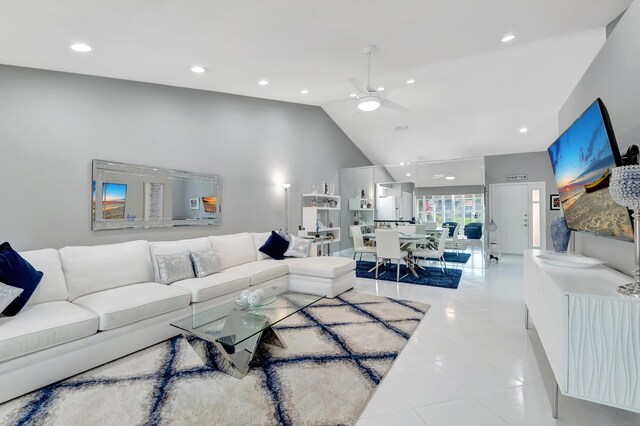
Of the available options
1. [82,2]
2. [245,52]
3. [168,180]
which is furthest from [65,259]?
[245,52]

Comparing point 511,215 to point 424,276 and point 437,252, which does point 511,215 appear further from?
point 424,276

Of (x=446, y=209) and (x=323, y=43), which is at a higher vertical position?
(x=323, y=43)

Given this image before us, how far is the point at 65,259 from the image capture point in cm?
273

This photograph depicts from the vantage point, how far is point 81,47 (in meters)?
2.68

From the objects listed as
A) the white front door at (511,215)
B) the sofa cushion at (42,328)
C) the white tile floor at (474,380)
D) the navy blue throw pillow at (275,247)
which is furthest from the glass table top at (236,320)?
the white front door at (511,215)

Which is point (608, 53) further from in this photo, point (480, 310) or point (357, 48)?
point (480, 310)

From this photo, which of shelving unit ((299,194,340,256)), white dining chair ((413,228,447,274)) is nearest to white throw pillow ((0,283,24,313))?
shelving unit ((299,194,340,256))

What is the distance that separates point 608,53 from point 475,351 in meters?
2.45

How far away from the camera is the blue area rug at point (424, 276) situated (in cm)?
489

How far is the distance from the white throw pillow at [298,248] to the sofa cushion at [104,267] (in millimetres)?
1962

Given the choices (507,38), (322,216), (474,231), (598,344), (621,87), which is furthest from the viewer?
(322,216)

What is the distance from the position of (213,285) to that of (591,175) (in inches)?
130

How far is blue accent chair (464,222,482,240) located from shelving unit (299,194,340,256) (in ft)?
9.52

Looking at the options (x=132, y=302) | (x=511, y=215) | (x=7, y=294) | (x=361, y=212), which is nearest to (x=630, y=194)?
(x=132, y=302)
